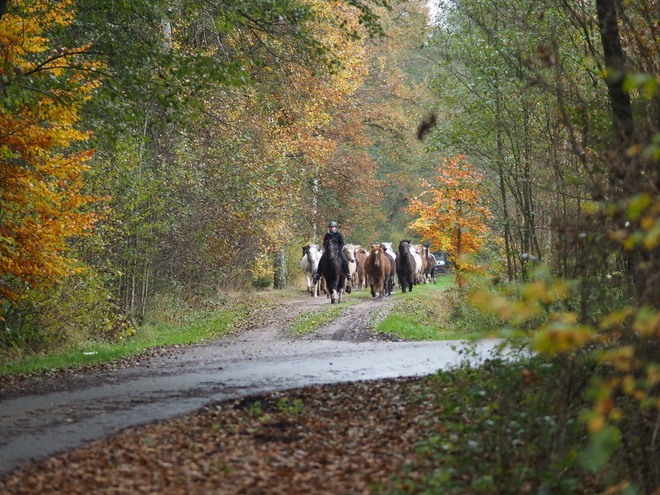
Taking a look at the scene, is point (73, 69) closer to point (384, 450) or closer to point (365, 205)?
point (384, 450)

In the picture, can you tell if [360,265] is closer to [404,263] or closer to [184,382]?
[404,263]

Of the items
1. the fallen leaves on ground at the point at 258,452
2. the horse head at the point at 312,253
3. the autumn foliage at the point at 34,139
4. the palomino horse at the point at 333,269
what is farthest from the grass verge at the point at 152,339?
the horse head at the point at 312,253

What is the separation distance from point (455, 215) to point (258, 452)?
22.8 m

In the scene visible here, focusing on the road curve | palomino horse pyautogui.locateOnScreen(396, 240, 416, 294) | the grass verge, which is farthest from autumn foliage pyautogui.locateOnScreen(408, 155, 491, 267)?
the road curve

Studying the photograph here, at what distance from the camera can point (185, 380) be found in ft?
41.0

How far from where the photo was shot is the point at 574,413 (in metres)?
7.30

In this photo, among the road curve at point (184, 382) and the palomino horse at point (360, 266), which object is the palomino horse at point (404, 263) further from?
the road curve at point (184, 382)

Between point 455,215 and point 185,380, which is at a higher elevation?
point 455,215

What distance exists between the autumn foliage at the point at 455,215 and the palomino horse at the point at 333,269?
412 centimetres

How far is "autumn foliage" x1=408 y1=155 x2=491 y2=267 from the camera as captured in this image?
2788 centimetres

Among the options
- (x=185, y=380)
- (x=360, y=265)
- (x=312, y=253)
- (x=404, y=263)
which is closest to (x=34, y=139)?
(x=185, y=380)

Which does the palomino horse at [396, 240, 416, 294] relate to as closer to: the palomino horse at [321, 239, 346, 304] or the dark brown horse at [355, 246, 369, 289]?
the dark brown horse at [355, 246, 369, 289]

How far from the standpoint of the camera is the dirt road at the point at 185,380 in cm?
892

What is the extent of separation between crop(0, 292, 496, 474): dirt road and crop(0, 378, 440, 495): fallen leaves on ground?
0.63 metres
